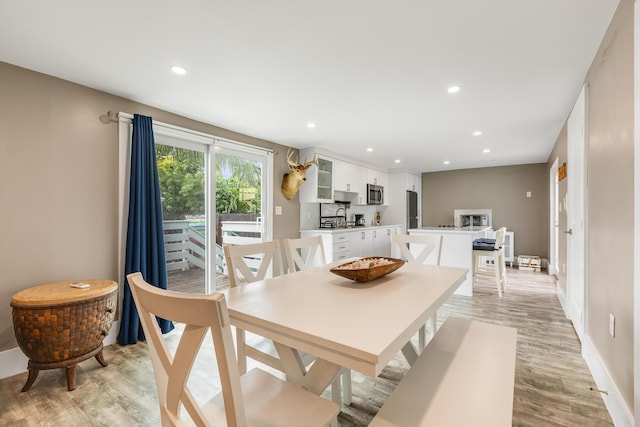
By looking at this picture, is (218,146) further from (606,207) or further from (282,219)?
(606,207)

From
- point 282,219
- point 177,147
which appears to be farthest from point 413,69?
point 282,219

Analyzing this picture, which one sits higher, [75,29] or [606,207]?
[75,29]

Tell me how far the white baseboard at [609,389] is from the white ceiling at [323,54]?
212 centimetres

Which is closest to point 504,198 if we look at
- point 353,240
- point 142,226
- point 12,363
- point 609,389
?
point 353,240

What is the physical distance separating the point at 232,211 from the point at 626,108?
3753 mm

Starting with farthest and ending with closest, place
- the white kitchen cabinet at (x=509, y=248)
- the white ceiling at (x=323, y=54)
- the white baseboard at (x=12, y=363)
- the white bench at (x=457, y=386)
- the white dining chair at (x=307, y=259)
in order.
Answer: the white kitchen cabinet at (x=509, y=248) < the white baseboard at (x=12, y=363) < the white dining chair at (x=307, y=259) < the white ceiling at (x=323, y=54) < the white bench at (x=457, y=386)

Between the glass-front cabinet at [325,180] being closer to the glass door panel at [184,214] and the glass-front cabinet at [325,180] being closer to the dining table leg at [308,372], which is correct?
the glass door panel at [184,214]

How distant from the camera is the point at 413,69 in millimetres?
2244

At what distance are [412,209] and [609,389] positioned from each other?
5.90 metres

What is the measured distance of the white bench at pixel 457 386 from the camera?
1.07 meters

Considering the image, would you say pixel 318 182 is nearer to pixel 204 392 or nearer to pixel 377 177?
pixel 377 177

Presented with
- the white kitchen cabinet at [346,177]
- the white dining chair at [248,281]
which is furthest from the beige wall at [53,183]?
the white kitchen cabinet at [346,177]

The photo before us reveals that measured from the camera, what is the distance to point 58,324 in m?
1.97

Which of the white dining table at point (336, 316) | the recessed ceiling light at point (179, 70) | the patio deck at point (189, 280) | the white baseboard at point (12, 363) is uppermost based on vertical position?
the recessed ceiling light at point (179, 70)
